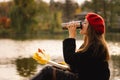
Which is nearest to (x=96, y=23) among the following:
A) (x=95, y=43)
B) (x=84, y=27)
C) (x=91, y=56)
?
(x=84, y=27)

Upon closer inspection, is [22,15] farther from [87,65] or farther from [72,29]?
[87,65]

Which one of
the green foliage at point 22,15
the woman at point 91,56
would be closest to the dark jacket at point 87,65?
the woman at point 91,56

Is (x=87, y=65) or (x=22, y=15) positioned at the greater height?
(x=87, y=65)

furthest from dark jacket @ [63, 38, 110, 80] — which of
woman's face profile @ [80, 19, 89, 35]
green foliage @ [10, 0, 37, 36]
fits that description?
green foliage @ [10, 0, 37, 36]

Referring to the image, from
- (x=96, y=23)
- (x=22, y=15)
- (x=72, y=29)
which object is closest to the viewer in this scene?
(x=96, y=23)

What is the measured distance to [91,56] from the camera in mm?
4734

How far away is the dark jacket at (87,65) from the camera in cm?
475

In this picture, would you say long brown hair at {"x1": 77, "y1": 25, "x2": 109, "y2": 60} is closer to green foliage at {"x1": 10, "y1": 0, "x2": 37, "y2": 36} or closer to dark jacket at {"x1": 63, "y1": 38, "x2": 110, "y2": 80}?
dark jacket at {"x1": 63, "y1": 38, "x2": 110, "y2": 80}

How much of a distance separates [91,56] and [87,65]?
4.3 inches

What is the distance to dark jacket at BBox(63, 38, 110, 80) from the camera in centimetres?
475

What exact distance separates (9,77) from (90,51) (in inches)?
312

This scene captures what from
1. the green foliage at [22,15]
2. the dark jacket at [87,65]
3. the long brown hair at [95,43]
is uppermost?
the long brown hair at [95,43]

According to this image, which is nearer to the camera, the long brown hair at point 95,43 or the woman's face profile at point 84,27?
the long brown hair at point 95,43

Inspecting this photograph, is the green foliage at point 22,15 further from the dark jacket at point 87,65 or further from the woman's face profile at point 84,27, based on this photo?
the dark jacket at point 87,65
